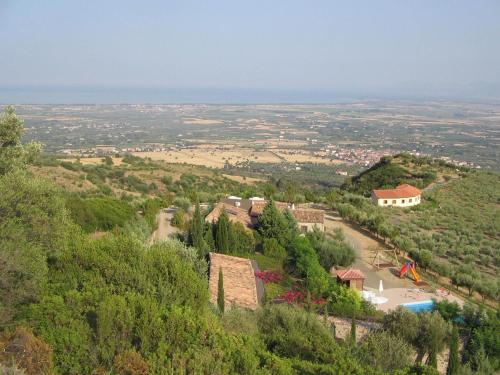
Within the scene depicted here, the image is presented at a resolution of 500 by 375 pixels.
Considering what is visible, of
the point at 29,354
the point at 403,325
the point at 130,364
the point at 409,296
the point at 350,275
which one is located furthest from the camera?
the point at 350,275

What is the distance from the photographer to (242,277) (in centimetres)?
1636

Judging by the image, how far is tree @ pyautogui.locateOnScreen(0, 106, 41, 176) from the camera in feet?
43.6

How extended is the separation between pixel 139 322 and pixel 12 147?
747cm

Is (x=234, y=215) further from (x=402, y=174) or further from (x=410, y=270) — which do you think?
(x=402, y=174)

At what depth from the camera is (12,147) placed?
13883mm

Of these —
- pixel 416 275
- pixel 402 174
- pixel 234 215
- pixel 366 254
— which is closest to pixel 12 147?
pixel 234 215

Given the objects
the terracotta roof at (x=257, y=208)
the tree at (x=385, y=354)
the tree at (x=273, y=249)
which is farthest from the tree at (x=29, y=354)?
the terracotta roof at (x=257, y=208)

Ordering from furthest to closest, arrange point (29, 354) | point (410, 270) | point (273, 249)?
1. point (273, 249)
2. point (410, 270)
3. point (29, 354)

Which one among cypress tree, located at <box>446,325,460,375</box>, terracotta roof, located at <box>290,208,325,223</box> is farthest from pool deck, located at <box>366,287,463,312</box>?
terracotta roof, located at <box>290,208,325,223</box>

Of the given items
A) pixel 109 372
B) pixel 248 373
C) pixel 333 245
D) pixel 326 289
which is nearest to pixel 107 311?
pixel 109 372

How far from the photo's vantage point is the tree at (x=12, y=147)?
13289 millimetres

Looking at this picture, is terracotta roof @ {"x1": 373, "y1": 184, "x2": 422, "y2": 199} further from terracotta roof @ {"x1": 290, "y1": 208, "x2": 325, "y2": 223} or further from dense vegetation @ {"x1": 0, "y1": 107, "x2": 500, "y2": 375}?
dense vegetation @ {"x1": 0, "y1": 107, "x2": 500, "y2": 375}

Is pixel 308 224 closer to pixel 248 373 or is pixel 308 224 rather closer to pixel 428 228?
pixel 428 228

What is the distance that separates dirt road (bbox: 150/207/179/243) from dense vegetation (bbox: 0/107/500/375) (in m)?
8.57
